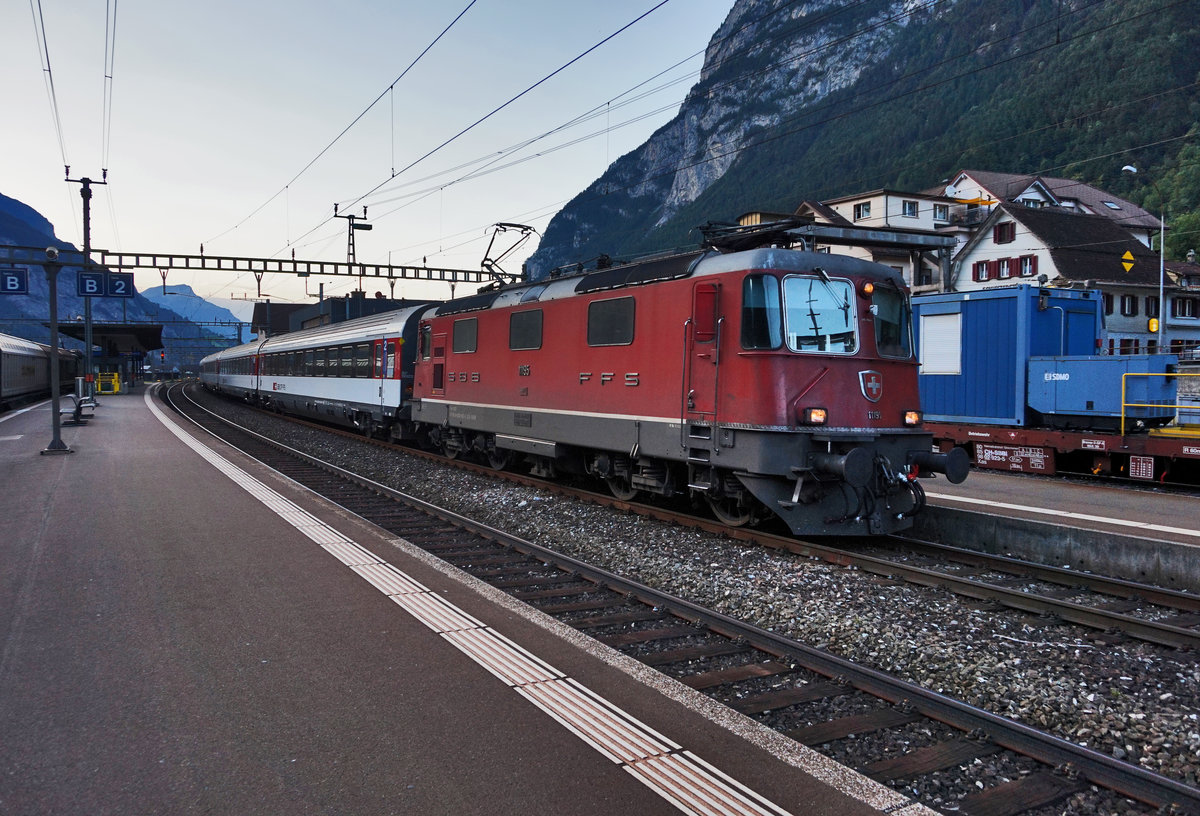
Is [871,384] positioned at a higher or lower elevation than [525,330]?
lower

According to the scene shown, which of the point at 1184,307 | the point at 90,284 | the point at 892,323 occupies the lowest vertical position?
the point at 892,323

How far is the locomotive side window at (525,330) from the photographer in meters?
13.1

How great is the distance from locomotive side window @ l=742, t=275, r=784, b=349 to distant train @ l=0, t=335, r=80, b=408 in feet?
103

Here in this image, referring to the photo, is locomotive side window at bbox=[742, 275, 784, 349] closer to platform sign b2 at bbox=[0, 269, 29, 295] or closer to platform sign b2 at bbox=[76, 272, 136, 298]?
platform sign b2 at bbox=[0, 269, 29, 295]

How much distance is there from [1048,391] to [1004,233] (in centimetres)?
3828

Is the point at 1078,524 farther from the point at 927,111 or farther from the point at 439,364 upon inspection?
the point at 927,111

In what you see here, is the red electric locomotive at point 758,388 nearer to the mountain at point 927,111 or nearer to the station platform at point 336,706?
the station platform at point 336,706

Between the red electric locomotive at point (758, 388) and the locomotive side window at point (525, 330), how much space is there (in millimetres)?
1185

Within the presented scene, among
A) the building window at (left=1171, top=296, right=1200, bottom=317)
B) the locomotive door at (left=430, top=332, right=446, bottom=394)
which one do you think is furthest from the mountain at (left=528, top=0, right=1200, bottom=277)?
the locomotive door at (left=430, top=332, right=446, bottom=394)

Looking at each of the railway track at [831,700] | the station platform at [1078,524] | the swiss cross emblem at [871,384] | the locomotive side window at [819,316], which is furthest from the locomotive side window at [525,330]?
the station platform at [1078,524]

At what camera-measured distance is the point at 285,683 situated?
4.98 metres

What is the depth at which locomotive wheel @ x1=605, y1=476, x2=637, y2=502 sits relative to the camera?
1171 cm

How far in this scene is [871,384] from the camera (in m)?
9.09

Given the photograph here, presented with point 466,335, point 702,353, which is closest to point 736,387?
point 702,353
